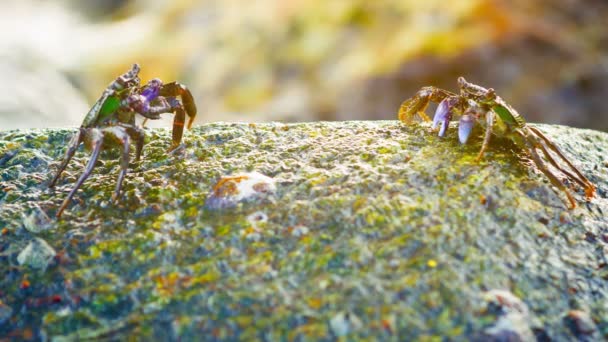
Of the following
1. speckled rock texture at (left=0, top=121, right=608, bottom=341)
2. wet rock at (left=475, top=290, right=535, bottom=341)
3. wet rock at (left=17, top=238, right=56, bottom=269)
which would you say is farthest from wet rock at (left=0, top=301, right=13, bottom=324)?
wet rock at (left=475, top=290, right=535, bottom=341)

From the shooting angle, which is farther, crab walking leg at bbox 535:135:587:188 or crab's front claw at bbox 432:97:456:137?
crab's front claw at bbox 432:97:456:137

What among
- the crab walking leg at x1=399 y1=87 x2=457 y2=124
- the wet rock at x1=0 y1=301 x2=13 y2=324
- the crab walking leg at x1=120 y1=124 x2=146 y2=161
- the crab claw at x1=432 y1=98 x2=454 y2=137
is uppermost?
the crab walking leg at x1=399 y1=87 x2=457 y2=124

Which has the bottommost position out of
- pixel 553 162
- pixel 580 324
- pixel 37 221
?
pixel 580 324

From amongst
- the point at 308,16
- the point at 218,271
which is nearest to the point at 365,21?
the point at 308,16

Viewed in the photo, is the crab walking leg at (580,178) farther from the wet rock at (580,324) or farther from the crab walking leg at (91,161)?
the crab walking leg at (91,161)

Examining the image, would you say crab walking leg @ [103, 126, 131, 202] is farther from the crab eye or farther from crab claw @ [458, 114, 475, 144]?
the crab eye

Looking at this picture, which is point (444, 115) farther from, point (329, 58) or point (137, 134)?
point (329, 58)

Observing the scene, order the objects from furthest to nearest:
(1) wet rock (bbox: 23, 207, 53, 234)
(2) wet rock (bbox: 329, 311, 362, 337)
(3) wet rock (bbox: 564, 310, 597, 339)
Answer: (1) wet rock (bbox: 23, 207, 53, 234) < (3) wet rock (bbox: 564, 310, 597, 339) < (2) wet rock (bbox: 329, 311, 362, 337)

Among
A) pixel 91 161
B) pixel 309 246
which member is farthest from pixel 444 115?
pixel 91 161
